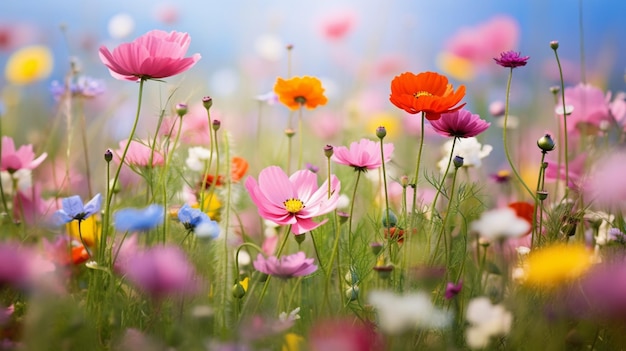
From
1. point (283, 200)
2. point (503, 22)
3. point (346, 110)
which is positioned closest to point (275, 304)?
point (283, 200)

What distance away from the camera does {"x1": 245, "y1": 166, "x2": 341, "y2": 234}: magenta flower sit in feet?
2.48

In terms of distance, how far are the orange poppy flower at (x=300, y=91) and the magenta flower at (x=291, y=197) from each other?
0.19m

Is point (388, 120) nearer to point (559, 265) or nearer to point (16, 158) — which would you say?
point (16, 158)

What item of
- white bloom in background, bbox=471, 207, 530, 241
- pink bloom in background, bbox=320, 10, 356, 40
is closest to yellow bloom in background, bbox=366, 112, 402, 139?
pink bloom in background, bbox=320, 10, 356, 40

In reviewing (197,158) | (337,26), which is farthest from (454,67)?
(197,158)

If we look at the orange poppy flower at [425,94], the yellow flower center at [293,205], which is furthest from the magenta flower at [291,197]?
the orange poppy flower at [425,94]

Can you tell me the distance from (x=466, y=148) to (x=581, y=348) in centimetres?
37

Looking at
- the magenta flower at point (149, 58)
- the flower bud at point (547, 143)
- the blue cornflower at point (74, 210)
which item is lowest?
the blue cornflower at point (74, 210)

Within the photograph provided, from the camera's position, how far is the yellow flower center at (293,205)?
0.78 meters

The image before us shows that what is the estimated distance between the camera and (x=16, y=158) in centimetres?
96

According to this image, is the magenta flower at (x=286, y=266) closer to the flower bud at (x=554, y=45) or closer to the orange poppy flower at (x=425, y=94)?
the orange poppy flower at (x=425, y=94)

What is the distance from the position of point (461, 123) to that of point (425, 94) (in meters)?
Result: 0.05

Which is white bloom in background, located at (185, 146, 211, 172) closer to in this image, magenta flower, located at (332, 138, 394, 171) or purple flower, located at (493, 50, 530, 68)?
magenta flower, located at (332, 138, 394, 171)

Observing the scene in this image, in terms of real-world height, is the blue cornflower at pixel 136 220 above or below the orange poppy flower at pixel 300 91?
below
